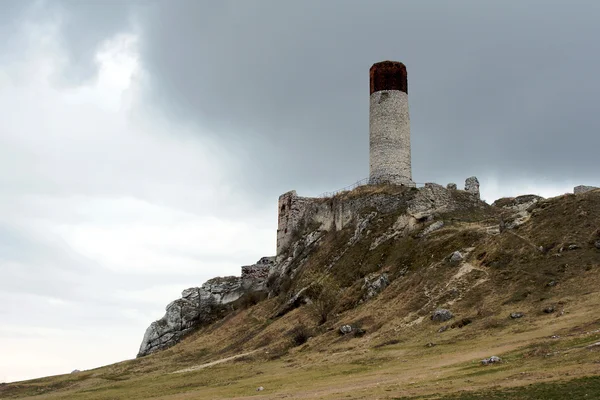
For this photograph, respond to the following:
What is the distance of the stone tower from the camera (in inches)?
3469

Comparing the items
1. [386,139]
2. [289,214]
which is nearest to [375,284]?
[386,139]

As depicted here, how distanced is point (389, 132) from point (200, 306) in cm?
4183

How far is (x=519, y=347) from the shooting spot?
3769 cm

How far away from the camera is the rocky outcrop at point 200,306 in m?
95.9

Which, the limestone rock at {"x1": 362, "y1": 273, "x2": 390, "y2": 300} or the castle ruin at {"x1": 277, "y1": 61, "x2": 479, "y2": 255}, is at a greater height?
the castle ruin at {"x1": 277, "y1": 61, "x2": 479, "y2": 255}

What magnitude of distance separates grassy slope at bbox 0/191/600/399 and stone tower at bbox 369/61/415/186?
9622 mm

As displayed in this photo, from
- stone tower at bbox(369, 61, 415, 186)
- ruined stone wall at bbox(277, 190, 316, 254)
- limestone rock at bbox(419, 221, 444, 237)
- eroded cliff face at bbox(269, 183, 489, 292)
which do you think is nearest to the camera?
limestone rock at bbox(419, 221, 444, 237)

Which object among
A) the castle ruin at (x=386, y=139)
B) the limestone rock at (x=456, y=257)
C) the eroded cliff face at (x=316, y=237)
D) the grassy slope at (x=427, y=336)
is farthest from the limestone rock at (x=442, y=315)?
the castle ruin at (x=386, y=139)

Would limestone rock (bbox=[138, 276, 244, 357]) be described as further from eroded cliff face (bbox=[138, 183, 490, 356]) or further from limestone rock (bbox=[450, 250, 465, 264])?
limestone rock (bbox=[450, 250, 465, 264])

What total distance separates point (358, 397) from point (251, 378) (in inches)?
839

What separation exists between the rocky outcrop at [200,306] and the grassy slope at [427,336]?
1053cm

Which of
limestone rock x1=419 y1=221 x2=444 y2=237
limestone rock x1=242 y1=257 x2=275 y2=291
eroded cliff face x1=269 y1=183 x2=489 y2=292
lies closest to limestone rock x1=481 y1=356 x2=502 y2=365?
limestone rock x1=419 y1=221 x2=444 y2=237

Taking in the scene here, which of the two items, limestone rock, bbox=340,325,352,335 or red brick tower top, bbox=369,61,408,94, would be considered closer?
limestone rock, bbox=340,325,352,335

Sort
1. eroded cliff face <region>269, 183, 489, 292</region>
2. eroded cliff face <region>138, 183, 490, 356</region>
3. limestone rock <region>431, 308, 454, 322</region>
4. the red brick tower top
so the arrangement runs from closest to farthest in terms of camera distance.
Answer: limestone rock <region>431, 308, 454, 322</region> < eroded cliff face <region>138, 183, 490, 356</region> < eroded cliff face <region>269, 183, 489, 292</region> < the red brick tower top
